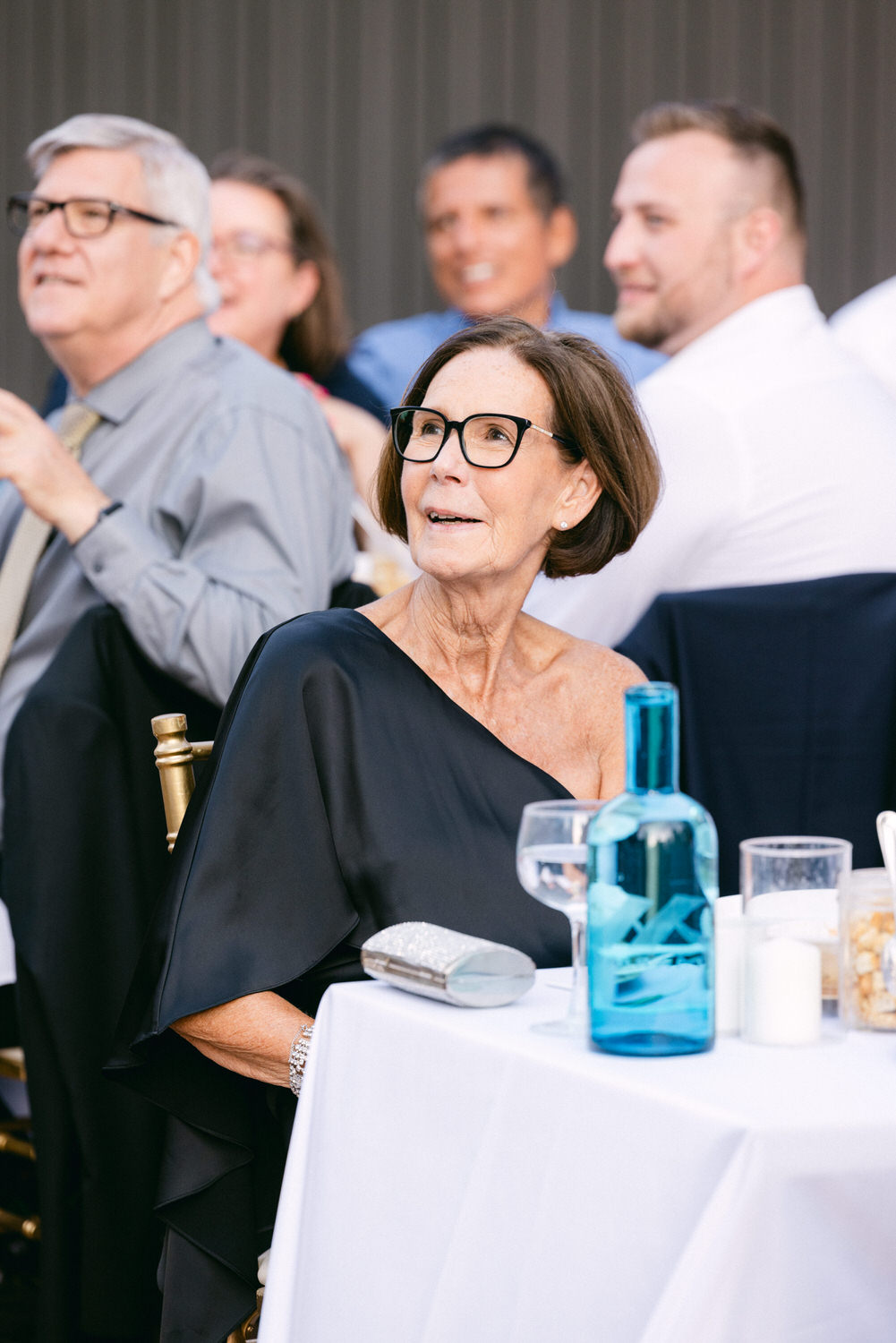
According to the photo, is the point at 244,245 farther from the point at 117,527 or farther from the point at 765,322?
the point at 117,527

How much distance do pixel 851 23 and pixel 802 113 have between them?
36 cm

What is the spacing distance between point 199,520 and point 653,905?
56.3 inches

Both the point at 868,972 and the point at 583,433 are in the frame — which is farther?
the point at 583,433

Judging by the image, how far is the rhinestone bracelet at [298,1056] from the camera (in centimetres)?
128

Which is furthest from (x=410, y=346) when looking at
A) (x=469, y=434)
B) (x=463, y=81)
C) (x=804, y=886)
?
(x=804, y=886)

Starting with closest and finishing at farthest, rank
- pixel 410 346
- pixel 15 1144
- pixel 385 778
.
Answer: pixel 385 778, pixel 15 1144, pixel 410 346

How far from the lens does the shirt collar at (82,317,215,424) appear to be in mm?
2410

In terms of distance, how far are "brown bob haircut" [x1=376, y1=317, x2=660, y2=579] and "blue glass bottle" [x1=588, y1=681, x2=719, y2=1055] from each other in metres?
0.64

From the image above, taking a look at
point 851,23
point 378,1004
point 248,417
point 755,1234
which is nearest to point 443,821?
point 378,1004

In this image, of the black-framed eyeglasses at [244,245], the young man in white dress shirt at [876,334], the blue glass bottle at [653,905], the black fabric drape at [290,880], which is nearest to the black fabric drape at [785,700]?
the black fabric drape at [290,880]

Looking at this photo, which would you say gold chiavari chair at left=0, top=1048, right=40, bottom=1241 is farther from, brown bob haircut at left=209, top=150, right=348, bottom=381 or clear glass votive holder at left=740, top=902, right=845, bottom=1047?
brown bob haircut at left=209, top=150, right=348, bottom=381

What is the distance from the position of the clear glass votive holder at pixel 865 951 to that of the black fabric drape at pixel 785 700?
40.3 inches

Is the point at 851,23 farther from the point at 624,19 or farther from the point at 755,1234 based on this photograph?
the point at 755,1234

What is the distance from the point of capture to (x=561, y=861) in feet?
3.23
